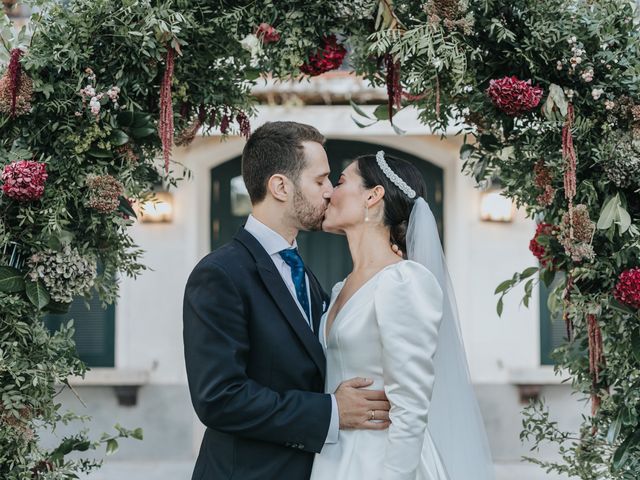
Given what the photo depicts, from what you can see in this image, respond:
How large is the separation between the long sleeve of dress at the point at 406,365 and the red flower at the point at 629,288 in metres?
0.73

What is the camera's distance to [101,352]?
714 centimetres

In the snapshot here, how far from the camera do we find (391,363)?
2.50 metres

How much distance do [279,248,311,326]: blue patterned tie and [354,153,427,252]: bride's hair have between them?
0.31 metres

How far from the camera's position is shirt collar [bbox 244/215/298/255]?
9.12 feet

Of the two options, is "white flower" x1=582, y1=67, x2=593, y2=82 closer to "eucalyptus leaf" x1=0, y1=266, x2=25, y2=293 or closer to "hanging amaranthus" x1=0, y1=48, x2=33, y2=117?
"hanging amaranthus" x1=0, y1=48, x2=33, y2=117

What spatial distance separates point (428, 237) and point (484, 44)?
75cm

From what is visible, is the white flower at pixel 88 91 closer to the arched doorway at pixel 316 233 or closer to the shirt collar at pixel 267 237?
the shirt collar at pixel 267 237

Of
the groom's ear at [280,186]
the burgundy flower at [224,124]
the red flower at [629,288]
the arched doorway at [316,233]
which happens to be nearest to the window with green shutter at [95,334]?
the arched doorway at [316,233]

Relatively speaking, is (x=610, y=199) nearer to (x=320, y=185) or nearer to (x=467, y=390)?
(x=467, y=390)

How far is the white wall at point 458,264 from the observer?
23.3 feet

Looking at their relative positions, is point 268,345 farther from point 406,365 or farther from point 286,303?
point 406,365

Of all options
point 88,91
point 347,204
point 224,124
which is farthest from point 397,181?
point 88,91

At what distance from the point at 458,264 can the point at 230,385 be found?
497 centimetres

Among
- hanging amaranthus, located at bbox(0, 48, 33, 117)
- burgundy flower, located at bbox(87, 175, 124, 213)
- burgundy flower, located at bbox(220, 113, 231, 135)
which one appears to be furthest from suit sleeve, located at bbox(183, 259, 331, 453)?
burgundy flower, located at bbox(220, 113, 231, 135)
